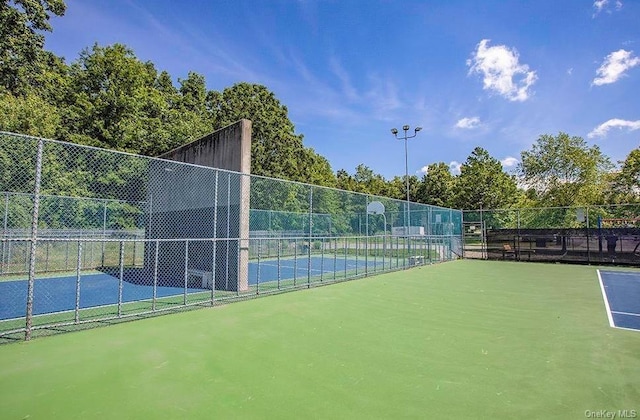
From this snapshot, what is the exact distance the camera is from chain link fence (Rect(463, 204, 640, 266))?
49.6ft

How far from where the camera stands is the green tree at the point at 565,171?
29234 mm

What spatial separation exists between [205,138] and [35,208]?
7.00 metres

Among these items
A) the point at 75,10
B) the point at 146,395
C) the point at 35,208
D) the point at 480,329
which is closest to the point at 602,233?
the point at 480,329

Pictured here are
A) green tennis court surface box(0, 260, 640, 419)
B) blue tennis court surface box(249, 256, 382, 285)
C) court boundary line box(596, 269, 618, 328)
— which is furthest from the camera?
blue tennis court surface box(249, 256, 382, 285)

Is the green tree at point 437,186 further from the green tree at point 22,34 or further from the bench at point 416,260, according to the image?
the green tree at point 22,34

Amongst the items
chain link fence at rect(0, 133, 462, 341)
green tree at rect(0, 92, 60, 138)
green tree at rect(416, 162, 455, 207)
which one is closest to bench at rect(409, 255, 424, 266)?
chain link fence at rect(0, 133, 462, 341)

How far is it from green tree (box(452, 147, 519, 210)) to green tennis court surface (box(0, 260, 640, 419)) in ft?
103

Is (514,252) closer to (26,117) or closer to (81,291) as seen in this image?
(81,291)

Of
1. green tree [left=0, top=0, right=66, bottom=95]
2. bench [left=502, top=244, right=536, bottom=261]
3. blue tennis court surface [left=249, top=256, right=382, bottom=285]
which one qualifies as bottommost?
blue tennis court surface [left=249, top=256, right=382, bottom=285]

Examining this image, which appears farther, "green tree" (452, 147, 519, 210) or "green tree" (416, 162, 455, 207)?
"green tree" (416, 162, 455, 207)

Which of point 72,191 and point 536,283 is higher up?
point 72,191

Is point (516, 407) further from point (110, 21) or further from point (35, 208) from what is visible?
point (110, 21)

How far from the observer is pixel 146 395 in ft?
10.6

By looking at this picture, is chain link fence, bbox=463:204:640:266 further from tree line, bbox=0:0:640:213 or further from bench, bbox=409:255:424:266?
tree line, bbox=0:0:640:213
